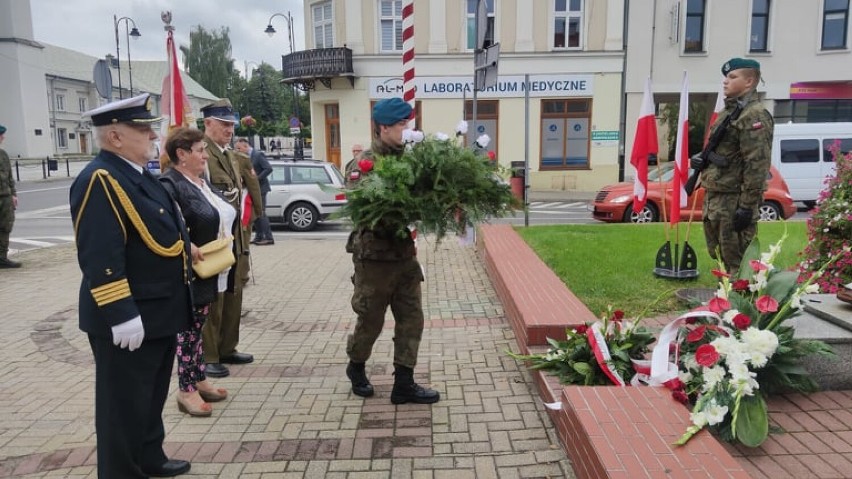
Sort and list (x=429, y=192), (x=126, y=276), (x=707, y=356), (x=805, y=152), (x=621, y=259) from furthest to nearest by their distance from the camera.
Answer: (x=805, y=152) → (x=621, y=259) → (x=429, y=192) → (x=707, y=356) → (x=126, y=276)

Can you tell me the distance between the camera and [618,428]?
9.62 feet

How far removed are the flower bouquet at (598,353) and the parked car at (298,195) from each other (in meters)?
10.4

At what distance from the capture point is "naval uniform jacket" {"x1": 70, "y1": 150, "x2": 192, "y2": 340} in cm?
279

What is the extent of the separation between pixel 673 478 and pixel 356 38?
23.7m

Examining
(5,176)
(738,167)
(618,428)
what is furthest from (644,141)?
(5,176)

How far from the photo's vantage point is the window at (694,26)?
23422 mm

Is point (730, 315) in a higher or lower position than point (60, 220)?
higher

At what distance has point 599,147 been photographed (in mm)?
24312

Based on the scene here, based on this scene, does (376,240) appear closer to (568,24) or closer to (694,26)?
(568,24)

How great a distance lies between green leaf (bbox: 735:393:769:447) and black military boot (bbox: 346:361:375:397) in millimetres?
2316

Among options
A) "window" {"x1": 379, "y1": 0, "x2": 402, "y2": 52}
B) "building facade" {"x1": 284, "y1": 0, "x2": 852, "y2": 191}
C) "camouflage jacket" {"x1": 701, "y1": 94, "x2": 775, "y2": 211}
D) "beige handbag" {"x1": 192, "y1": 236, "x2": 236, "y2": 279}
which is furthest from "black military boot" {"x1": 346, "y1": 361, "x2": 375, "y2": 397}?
"window" {"x1": 379, "y1": 0, "x2": 402, "y2": 52}

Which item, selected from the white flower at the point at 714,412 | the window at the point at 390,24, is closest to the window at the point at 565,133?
the window at the point at 390,24

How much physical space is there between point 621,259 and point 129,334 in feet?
19.0

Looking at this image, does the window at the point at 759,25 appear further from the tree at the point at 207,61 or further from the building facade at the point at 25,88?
the tree at the point at 207,61
